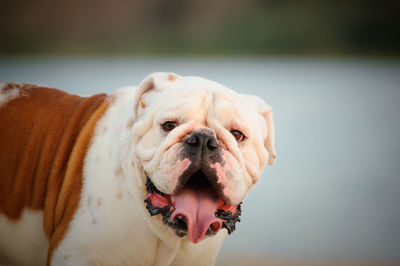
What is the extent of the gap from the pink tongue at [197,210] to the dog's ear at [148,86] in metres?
0.51

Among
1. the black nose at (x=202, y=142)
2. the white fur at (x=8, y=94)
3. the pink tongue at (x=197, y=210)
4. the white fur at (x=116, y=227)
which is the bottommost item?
the white fur at (x=116, y=227)

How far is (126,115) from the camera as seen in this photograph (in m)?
2.43

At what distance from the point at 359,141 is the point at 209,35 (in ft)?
43.9

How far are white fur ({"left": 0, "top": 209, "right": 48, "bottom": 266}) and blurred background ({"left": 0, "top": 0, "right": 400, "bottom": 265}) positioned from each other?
1.43 metres

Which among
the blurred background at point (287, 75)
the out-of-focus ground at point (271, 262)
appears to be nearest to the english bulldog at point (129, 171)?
the out-of-focus ground at point (271, 262)

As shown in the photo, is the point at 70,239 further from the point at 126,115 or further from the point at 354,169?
the point at 354,169

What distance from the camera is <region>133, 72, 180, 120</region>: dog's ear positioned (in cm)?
231

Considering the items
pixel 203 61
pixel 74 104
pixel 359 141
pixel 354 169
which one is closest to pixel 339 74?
pixel 203 61

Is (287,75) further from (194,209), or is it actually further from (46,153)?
(194,209)

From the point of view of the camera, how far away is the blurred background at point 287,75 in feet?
13.0

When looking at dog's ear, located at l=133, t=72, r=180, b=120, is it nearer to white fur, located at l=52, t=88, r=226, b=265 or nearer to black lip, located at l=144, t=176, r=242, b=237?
white fur, located at l=52, t=88, r=226, b=265

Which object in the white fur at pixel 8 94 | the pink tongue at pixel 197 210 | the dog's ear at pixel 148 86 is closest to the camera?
the pink tongue at pixel 197 210

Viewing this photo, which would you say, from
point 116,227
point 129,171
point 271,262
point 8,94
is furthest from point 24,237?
point 271,262

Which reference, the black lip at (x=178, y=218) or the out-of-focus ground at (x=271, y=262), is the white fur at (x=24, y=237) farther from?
the out-of-focus ground at (x=271, y=262)
